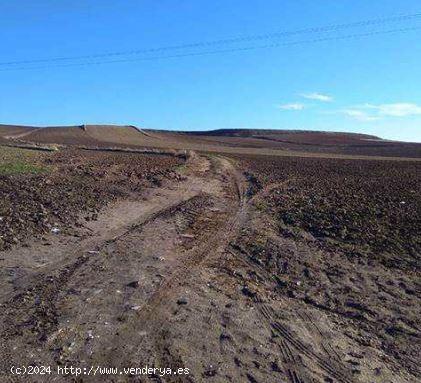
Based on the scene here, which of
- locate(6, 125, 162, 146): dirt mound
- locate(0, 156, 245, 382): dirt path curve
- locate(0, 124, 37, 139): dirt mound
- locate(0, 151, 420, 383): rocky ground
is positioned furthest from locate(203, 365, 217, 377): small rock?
locate(0, 124, 37, 139): dirt mound

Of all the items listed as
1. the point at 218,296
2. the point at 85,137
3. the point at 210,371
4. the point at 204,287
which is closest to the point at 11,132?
the point at 85,137

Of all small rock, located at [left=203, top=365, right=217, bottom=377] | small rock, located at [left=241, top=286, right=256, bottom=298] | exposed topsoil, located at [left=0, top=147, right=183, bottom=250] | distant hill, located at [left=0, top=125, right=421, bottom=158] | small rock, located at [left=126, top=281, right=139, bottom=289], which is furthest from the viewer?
distant hill, located at [left=0, top=125, right=421, bottom=158]

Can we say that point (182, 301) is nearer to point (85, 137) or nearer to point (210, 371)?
point (210, 371)

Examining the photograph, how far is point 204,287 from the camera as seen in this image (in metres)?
7.93

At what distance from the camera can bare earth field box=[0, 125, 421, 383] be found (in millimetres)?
5680

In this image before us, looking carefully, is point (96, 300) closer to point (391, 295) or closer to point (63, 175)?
point (391, 295)

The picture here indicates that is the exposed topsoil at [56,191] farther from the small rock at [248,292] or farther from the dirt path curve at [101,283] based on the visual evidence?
the small rock at [248,292]

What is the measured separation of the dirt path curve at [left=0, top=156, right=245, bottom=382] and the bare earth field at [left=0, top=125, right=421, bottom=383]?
25mm

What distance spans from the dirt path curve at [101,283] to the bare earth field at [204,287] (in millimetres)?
25

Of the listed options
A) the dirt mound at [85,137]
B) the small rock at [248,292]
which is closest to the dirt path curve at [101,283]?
the small rock at [248,292]

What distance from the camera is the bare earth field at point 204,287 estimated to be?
568 centimetres

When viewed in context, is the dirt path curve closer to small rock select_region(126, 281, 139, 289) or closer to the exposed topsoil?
small rock select_region(126, 281, 139, 289)

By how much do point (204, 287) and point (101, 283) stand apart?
1.41 metres

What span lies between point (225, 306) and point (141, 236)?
160 inches
